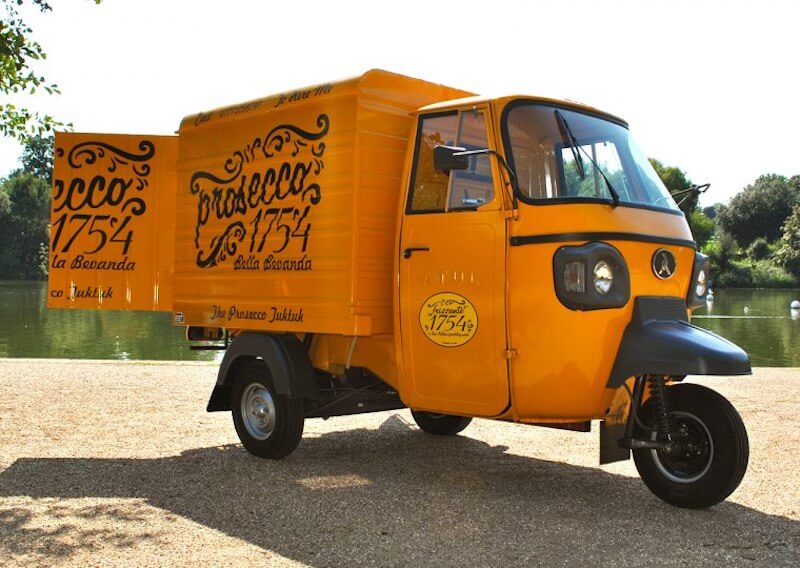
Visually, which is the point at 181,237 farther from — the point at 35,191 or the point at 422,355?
the point at 35,191

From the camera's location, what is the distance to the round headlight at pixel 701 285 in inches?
242

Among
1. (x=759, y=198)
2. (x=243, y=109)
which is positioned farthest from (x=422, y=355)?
(x=759, y=198)

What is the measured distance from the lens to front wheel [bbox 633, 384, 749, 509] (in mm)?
5402

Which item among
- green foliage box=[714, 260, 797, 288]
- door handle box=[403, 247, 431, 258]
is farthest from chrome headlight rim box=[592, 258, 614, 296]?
green foliage box=[714, 260, 797, 288]

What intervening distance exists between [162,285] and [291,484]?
2.86 meters

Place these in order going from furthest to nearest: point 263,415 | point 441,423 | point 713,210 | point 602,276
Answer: point 713,210 < point 441,423 < point 263,415 < point 602,276

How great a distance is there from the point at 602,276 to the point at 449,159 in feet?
4.06

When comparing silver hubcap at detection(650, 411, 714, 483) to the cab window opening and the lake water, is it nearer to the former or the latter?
the cab window opening

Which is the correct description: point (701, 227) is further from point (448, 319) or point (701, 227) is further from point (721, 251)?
point (448, 319)

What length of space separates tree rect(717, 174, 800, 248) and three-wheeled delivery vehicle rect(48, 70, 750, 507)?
78.1 m

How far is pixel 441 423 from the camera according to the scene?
8.35m

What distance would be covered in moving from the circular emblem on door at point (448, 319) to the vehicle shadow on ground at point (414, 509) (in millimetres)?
1102

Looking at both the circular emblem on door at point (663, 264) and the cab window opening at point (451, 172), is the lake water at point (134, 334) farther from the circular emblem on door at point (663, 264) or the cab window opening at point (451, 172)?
the circular emblem on door at point (663, 264)

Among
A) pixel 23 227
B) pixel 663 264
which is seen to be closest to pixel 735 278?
pixel 23 227
